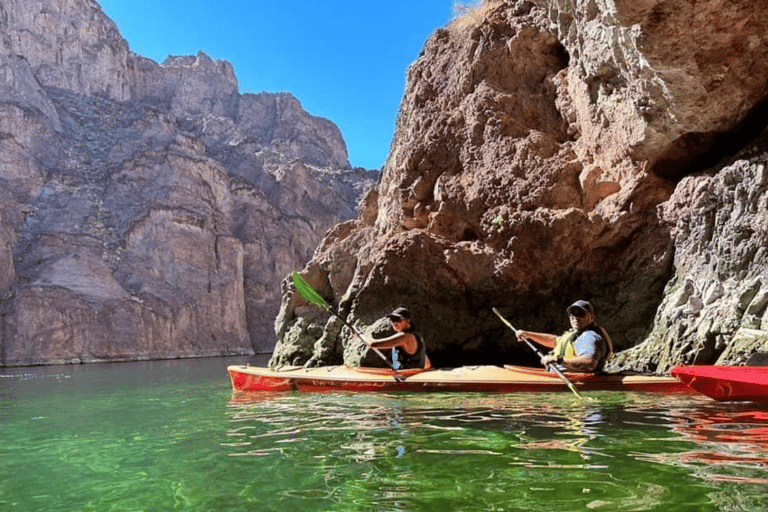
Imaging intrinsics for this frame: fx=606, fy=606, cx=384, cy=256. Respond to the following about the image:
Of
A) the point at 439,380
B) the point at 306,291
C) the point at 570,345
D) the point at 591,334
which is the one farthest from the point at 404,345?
the point at 306,291

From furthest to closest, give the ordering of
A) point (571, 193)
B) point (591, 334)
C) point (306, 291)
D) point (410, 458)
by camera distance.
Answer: point (571, 193), point (306, 291), point (591, 334), point (410, 458)

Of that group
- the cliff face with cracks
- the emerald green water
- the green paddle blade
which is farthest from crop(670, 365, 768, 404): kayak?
the green paddle blade

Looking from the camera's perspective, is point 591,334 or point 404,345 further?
point 404,345

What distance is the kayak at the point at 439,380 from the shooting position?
652 cm

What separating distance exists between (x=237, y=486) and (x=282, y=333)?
1104cm

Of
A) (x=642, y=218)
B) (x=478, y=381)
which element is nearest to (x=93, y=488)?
(x=478, y=381)

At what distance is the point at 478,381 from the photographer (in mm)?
6961

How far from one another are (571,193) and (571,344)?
4443mm

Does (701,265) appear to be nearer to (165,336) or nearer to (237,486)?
(237,486)

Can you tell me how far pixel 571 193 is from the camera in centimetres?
1062

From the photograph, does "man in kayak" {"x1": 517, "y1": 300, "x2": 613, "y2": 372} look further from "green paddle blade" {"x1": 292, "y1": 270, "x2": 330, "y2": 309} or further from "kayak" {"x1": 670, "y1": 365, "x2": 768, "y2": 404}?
"green paddle blade" {"x1": 292, "y1": 270, "x2": 330, "y2": 309}

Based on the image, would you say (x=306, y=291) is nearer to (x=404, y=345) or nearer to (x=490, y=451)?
(x=404, y=345)

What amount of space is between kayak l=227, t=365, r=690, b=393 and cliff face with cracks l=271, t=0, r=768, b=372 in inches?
50.6

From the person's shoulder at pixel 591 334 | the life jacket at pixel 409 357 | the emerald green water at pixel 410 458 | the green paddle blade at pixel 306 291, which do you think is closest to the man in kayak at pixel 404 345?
the life jacket at pixel 409 357
